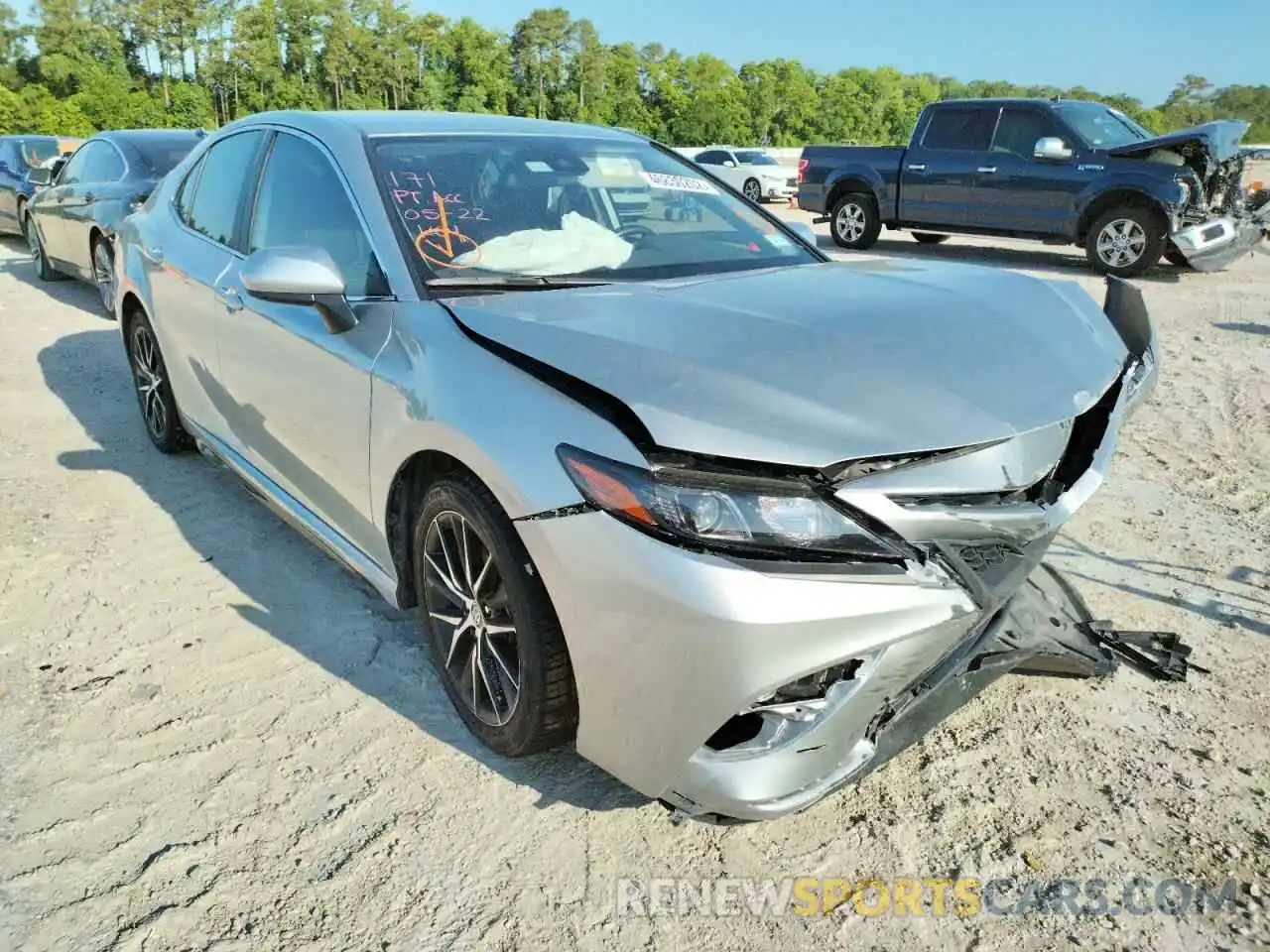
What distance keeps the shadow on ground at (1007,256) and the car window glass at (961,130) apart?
1.44m

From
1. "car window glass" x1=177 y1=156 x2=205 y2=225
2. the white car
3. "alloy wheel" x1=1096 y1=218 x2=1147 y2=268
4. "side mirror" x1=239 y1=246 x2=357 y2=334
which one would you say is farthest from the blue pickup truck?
the white car

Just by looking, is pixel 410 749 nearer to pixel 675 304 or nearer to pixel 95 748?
pixel 95 748

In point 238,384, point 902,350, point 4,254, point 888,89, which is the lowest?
point 4,254

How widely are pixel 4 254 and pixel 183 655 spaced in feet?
39.7

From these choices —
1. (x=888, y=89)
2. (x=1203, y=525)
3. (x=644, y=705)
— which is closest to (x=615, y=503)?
(x=644, y=705)

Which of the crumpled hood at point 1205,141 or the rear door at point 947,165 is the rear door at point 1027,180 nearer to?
the rear door at point 947,165

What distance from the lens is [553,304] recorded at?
99.6 inches

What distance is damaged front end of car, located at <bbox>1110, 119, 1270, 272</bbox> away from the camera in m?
10.6

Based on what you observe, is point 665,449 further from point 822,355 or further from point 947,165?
point 947,165

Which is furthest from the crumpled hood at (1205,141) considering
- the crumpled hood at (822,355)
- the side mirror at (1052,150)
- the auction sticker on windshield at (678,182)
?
the crumpled hood at (822,355)

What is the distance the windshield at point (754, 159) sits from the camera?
87.8 feet

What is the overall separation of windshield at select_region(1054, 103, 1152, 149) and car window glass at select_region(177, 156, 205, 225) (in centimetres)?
1043

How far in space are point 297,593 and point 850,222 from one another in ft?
39.2

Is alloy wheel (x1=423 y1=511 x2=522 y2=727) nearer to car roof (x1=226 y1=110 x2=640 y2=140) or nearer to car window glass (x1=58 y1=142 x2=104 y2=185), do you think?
car roof (x1=226 y1=110 x2=640 y2=140)
